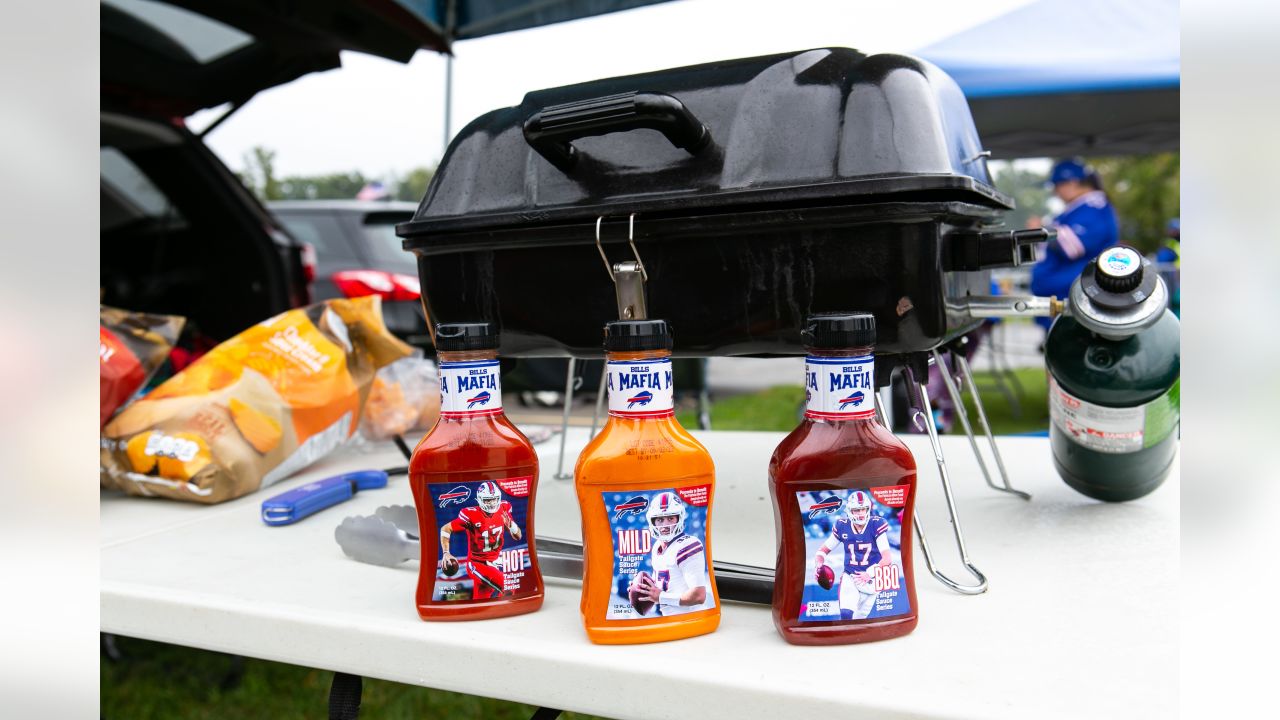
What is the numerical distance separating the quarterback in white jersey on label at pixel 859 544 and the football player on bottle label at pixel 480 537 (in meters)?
0.26

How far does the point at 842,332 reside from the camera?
0.62 meters

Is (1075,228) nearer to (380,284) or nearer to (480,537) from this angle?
(380,284)

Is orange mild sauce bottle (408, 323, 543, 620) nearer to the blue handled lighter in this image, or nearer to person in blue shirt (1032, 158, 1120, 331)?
the blue handled lighter

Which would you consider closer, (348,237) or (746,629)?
(746,629)

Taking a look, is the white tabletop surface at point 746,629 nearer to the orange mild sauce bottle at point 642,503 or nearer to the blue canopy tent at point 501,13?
the orange mild sauce bottle at point 642,503

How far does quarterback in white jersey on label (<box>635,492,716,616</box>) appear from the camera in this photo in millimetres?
635

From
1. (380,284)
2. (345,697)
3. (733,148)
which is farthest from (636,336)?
(380,284)

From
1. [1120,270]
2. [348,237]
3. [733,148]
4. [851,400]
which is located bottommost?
[851,400]

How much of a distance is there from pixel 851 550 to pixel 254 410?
102 cm

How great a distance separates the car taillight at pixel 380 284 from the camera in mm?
3268

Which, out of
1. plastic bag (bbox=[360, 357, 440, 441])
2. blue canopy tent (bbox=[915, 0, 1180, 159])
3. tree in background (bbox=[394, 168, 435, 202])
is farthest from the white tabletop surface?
tree in background (bbox=[394, 168, 435, 202])

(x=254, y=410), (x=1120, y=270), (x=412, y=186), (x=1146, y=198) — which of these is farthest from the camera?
(x=1146, y=198)
